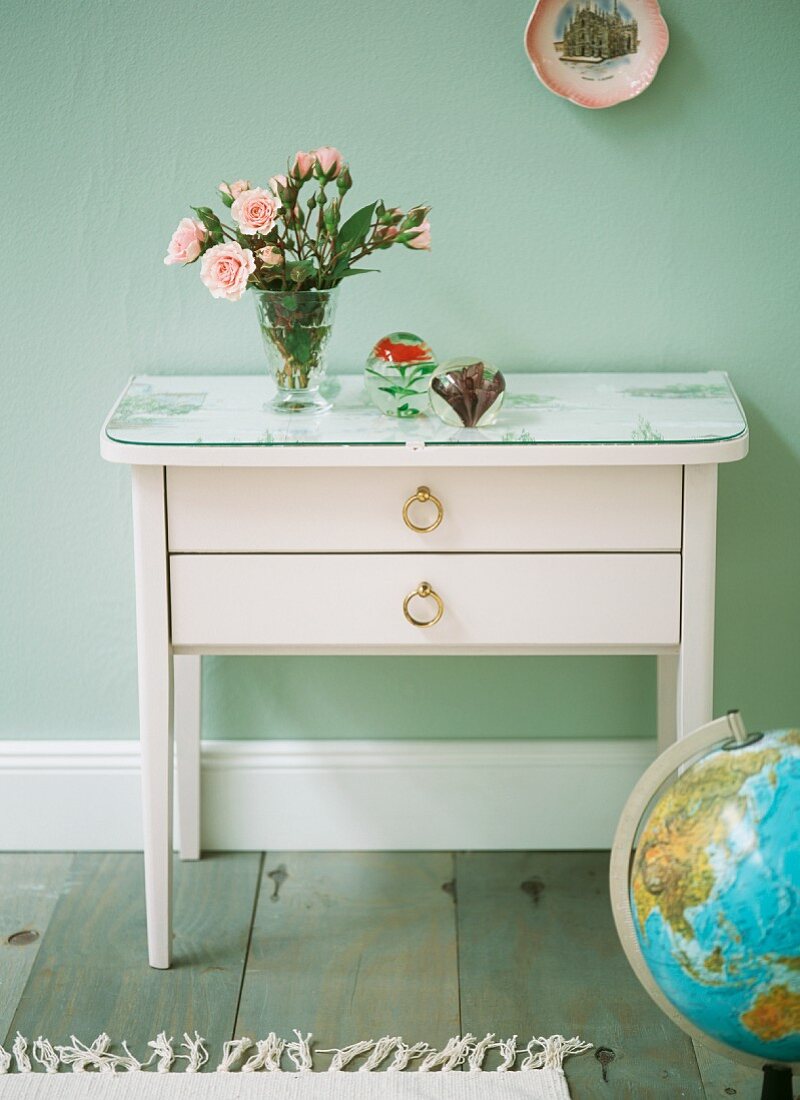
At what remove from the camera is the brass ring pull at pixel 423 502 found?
166 centimetres

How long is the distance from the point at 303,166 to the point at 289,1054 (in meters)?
1.25

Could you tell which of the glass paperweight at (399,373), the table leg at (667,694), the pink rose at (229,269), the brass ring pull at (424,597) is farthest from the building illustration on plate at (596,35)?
the table leg at (667,694)

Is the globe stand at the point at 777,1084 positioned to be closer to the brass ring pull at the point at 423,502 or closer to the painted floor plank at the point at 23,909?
the brass ring pull at the point at 423,502

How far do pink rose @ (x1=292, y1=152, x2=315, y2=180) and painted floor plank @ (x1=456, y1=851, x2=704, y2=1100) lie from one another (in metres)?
1.21

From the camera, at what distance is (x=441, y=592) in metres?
1.70

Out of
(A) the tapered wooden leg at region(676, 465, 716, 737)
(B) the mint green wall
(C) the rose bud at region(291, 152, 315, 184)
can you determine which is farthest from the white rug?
(C) the rose bud at region(291, 152, 315, 184)

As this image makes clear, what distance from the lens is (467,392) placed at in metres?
1.65

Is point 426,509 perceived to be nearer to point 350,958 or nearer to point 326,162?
point 326,162

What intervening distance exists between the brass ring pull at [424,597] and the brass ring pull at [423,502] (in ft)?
0.26

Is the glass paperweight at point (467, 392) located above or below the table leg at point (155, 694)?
above

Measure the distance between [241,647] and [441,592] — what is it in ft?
0.98

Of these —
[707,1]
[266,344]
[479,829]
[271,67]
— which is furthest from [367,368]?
[479,829]

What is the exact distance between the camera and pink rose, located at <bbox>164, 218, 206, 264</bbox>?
1.65 metres

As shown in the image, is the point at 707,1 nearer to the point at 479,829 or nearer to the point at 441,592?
Result: the point at 441,592
